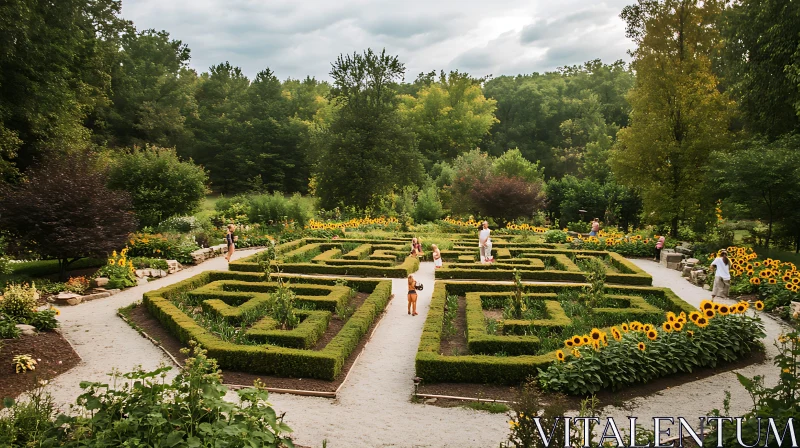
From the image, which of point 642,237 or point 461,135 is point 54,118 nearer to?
point 642,237

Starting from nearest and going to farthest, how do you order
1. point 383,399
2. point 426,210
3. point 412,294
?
1. point 383,399
2. point 412,294
3. point 426,210

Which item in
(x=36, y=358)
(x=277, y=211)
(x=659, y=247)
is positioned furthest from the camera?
(x=277, y=211)

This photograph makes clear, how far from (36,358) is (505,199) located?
2310 centimetres

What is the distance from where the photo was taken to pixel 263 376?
8.71 meters

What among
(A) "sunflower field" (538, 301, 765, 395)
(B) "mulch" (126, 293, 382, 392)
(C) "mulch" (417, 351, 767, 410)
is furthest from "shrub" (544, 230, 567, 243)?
(C) "mulch" (417, 351, 767, 410)

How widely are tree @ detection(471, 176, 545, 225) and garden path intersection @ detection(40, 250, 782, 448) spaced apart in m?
16.9

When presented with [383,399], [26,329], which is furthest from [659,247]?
[26,329]

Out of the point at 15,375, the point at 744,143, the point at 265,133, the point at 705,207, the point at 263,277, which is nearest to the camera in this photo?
the point at 15,375

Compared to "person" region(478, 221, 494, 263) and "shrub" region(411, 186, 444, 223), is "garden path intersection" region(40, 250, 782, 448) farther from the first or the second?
"shrub" region(411, 186, 444, 223)

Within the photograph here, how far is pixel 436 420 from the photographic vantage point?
712cm

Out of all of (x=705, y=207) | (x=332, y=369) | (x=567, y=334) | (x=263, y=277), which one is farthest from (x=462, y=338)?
(x=705, y=207)

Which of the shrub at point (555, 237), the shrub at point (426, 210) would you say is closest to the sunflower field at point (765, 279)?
the shrub at point (555, 237)

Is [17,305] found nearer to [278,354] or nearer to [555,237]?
[278,354]

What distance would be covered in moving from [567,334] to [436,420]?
4.06 metres
